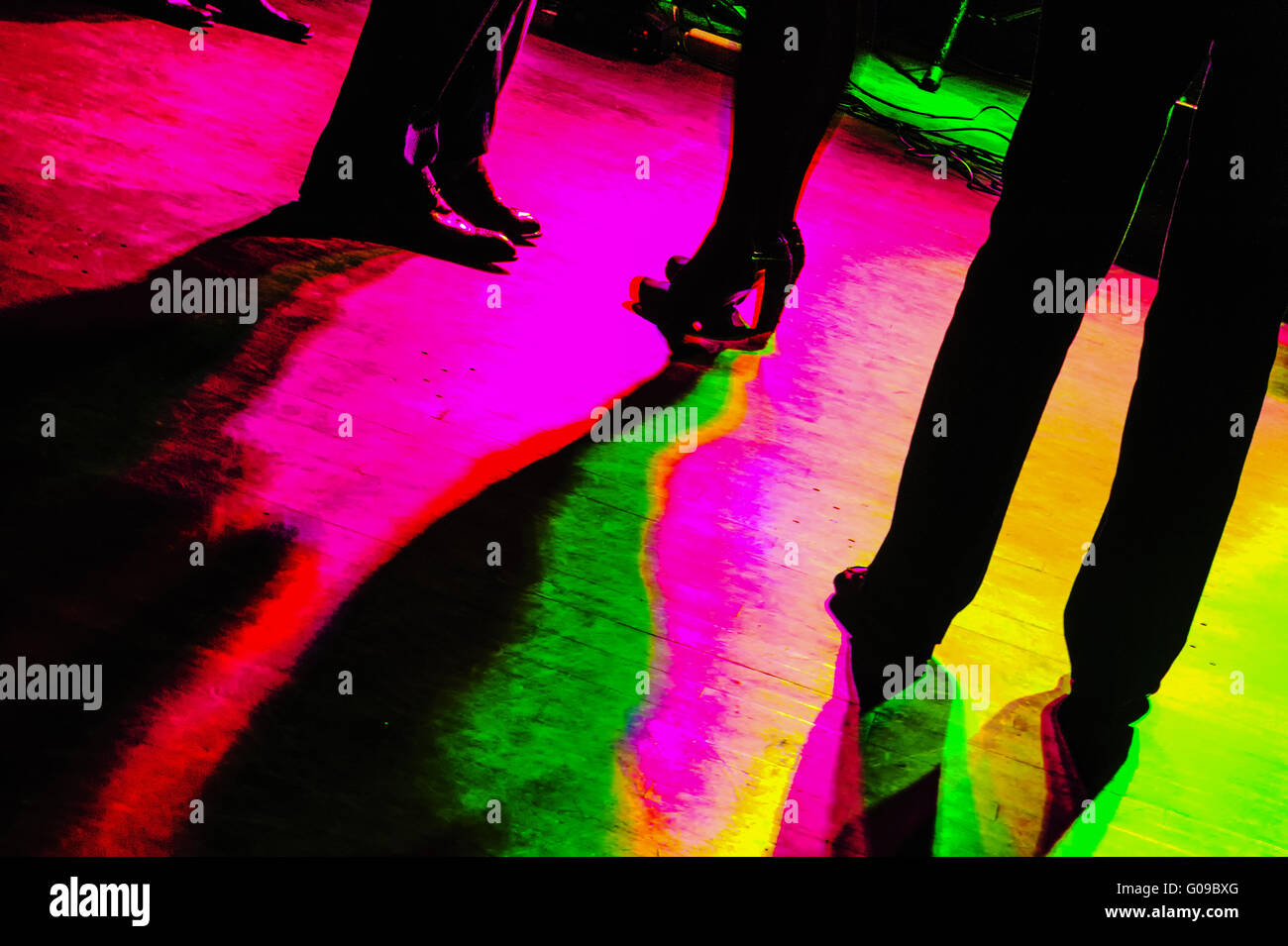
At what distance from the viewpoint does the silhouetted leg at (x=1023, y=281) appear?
33.3 inches

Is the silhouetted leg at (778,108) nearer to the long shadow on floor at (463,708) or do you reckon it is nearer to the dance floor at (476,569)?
the dance floor at (476,569)

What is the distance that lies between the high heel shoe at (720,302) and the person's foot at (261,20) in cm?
186

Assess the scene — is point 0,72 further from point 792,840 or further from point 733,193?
point 792,840

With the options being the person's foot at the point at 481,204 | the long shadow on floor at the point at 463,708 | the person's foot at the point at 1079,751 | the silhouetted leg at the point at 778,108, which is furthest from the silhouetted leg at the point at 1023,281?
the person's foot at the point at 481,204

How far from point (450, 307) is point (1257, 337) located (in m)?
1.15

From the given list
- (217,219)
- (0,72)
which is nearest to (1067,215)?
(217,219)

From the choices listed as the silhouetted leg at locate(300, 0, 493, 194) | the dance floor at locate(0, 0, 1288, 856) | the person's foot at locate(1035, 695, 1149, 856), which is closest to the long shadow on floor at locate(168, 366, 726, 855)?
the dance floor at locate(0, 0, 1288, 856)

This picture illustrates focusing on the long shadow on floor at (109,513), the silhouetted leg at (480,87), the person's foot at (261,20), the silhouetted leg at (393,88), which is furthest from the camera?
the person's foot at (261,20)

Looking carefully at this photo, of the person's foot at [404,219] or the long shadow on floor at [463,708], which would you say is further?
the person's foot at [404,219]

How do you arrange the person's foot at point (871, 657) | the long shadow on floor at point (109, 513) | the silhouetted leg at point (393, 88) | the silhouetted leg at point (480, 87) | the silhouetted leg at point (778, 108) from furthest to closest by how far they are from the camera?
the silhouetted leg at point (480, 87) < the silhouetted leg at point (393, 88) < the silhouetted leg at point (778, 108) < the person's foot at point (871, 657) < the long shadow on floor at point (109, 513)

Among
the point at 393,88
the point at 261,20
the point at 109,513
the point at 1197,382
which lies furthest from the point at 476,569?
the point at 261,20

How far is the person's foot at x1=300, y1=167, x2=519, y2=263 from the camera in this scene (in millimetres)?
1738
